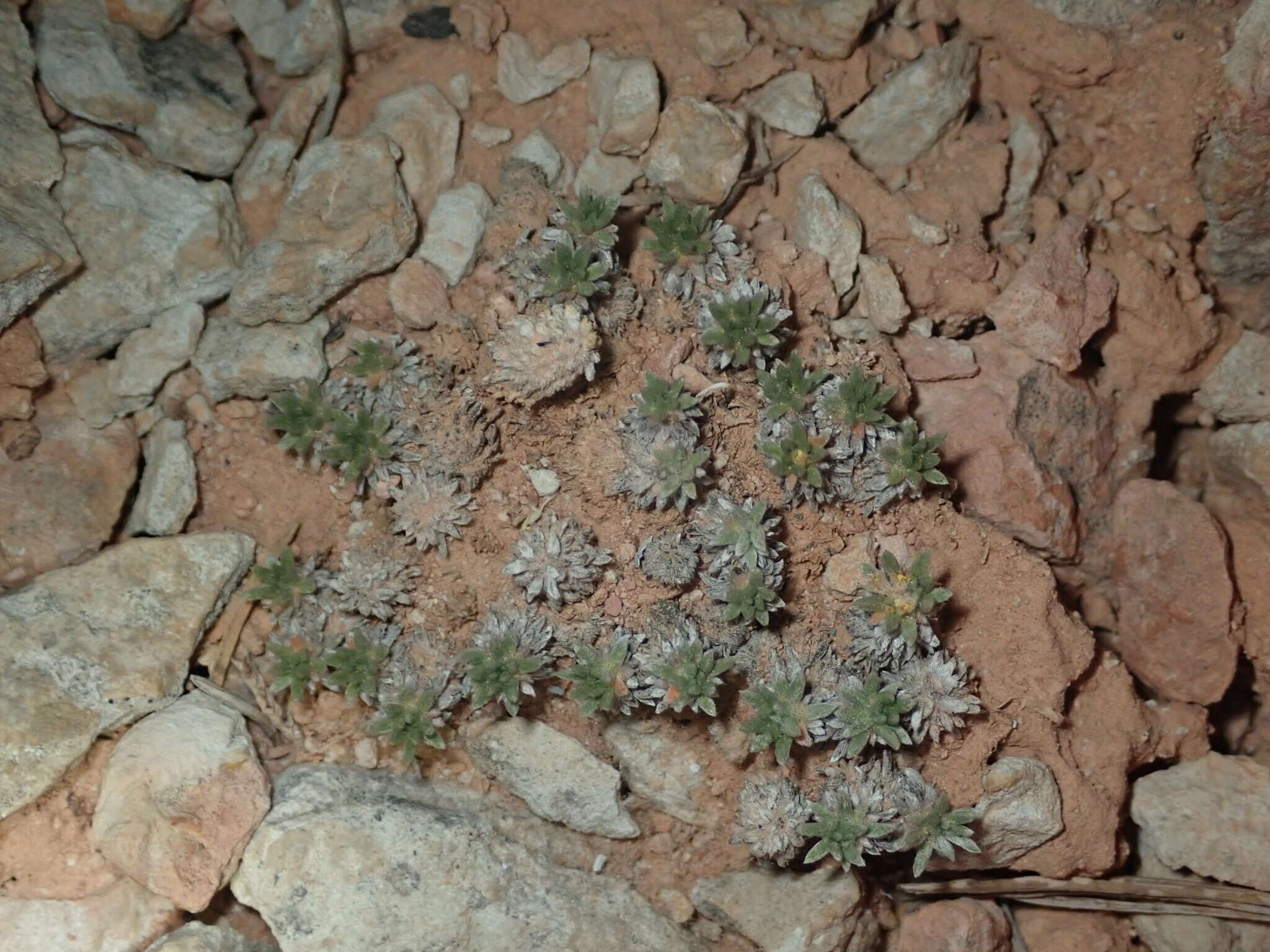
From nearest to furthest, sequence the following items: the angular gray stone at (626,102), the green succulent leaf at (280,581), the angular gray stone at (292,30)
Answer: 1. the green succulent leaf at (280,581)
2. the angular gray stone at (626,102)
3. the angular gray stone at (292,30)

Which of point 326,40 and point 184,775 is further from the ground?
point 326,40

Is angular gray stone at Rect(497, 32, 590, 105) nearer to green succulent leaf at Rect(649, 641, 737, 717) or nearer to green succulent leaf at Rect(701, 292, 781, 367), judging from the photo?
green succulent leaf at Rect(701, 292, 781, 367)

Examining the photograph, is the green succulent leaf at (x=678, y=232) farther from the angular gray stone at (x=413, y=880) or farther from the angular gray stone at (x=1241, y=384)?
the angular gray stone at (x=1241, y=384)

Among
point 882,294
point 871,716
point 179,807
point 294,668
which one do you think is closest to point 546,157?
point 882,294

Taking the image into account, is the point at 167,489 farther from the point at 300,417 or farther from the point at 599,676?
the point at 599,676

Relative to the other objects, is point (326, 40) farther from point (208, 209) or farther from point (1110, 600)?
point (1110, 600)

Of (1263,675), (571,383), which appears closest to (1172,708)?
(1263,675)

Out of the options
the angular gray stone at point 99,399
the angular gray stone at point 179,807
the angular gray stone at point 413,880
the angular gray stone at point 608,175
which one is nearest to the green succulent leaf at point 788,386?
the angular gray stone at point 608,175
